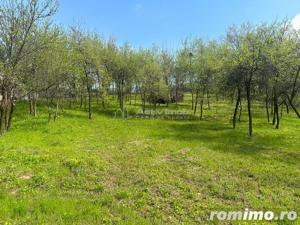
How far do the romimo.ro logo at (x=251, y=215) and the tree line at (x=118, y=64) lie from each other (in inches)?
516

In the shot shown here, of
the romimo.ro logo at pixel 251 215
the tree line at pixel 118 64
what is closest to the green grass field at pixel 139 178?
the romimo.ro logo at pixel 251 215

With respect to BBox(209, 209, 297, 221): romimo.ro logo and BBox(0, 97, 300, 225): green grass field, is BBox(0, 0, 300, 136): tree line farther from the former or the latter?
BBox(209, 209, 297, 221): romimo.ro logo

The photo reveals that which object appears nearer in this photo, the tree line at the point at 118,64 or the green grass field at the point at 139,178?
the green grass field at the point at 139,178

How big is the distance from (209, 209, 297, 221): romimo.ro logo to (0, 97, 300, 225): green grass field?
0.80ft

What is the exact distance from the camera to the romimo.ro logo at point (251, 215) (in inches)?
271

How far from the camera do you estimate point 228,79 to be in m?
22.1

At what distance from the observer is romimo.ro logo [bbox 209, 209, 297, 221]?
271 inches

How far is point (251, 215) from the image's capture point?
23.1 ft

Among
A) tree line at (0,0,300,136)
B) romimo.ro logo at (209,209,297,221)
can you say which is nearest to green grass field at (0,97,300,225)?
romimo.ro logo at (209,209,297,221)

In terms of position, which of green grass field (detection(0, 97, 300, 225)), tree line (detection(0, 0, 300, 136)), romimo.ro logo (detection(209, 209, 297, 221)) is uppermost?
tree line (detection(0, 0, 300, 136))

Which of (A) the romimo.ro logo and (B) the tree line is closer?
(A) the romimo.ro logo

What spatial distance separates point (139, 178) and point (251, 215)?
4421mm

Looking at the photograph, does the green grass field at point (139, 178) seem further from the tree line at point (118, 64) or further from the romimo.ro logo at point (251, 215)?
the tree line at point (118, 64)

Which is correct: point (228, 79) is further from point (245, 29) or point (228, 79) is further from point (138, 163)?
point (138, 163)
